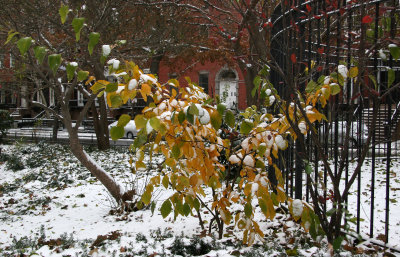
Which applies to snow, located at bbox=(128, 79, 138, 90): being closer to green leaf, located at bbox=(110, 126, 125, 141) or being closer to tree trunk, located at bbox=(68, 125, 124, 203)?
green leaf, located at bbox=(110, 126, 125, 141)

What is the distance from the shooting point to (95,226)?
4.92 meters

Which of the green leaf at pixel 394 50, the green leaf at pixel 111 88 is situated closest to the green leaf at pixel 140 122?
the green leaf at pixel 111 88

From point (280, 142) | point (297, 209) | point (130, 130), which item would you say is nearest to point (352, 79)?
point (280, 142)

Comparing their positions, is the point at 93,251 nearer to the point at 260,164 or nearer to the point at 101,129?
the point at 260,164

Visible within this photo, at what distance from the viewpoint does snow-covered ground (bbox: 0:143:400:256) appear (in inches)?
124

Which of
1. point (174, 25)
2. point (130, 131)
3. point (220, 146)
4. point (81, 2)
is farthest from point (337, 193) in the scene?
point (130, 131)

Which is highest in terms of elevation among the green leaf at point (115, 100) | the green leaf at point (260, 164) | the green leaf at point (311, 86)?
the green leaf at point (311, 86)

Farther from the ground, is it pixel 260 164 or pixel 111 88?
pixel 111 88

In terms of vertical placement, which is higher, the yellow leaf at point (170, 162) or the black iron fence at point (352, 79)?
the black iron fence at point (352, 79)

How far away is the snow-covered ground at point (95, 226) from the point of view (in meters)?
3.14

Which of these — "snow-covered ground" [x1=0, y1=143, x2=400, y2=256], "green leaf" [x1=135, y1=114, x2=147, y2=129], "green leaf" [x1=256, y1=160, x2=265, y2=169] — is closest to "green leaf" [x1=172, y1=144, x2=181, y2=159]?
"green leaf" [x1=135, y1=114, x2=147, y2=129]

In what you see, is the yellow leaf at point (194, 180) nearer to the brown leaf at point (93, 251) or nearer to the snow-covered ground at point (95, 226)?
the snow-covered ground at point (95, 226)

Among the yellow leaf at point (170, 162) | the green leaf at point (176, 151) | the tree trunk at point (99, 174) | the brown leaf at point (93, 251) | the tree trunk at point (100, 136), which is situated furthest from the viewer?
the tree trunk at point (100, 136)

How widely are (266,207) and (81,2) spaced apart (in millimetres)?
6173
